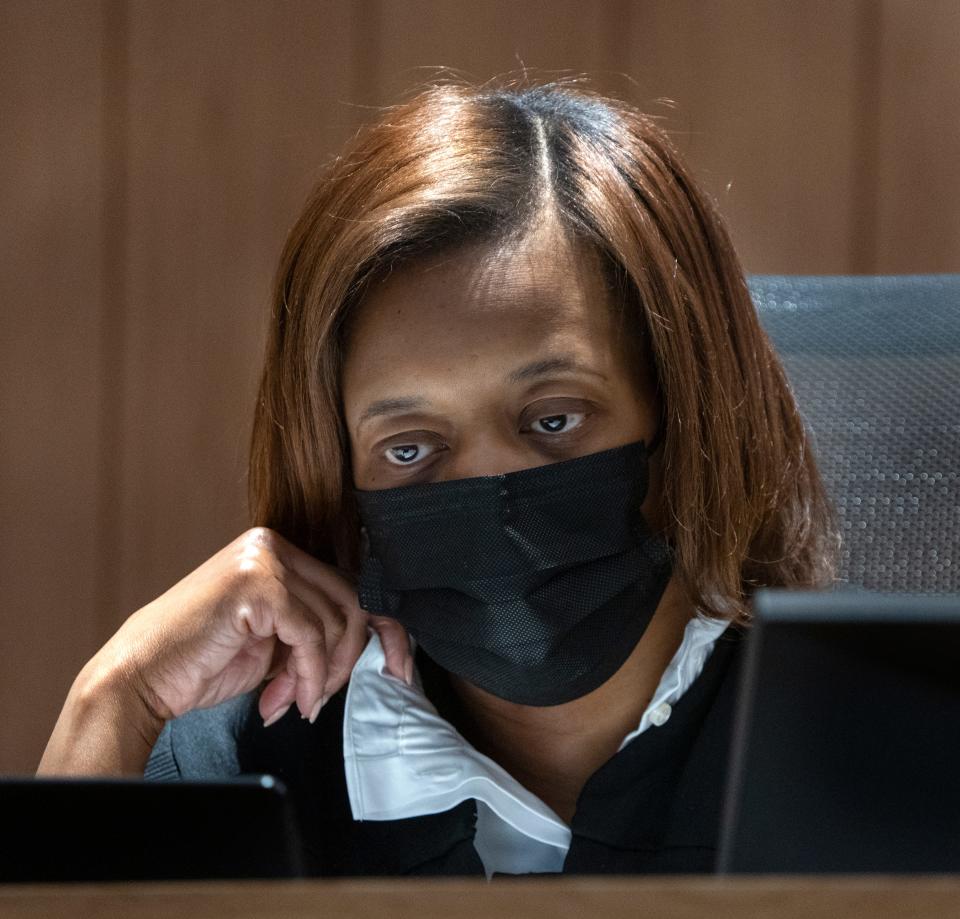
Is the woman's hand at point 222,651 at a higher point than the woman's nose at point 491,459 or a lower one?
lower

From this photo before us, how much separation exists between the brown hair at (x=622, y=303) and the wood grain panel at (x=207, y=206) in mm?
897

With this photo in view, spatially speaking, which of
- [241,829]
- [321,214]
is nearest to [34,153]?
[321,214]

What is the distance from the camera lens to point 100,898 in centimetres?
46

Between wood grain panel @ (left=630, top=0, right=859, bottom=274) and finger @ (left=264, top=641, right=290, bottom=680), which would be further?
wood grain panel @ (left=630, top=0, right=859, bottom=274)

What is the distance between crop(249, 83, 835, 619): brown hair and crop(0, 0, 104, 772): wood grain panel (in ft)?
3.27

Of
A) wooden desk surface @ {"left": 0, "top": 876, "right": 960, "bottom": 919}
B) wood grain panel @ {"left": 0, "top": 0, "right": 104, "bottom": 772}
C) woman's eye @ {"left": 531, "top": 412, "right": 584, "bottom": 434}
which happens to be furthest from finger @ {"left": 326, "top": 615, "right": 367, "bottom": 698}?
wood grain panel @ {"left": 0, "top": 0, "right": 104, "bottom": 772}

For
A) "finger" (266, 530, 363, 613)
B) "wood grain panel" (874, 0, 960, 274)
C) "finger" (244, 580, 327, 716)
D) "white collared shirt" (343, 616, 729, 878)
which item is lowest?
"white collared shirt" (343, 616, 729, 878)

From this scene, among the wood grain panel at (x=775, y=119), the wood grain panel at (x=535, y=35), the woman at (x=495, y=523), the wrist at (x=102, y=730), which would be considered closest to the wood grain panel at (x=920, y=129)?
the wood grain panel at (x=775, y=119)

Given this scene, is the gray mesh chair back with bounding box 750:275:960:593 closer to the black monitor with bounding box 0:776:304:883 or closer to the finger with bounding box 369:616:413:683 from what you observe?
the finger with bounding box 369:616:413:683

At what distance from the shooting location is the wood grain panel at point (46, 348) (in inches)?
86.1

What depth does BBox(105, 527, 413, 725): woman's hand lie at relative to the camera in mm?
1229

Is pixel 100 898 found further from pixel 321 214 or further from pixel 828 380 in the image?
pixel 828 380

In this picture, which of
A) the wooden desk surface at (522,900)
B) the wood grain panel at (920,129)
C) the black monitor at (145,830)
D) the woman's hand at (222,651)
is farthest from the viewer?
the wood grain panel at (920,129)

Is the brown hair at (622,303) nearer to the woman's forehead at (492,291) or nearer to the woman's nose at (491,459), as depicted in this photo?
the woman's forehead at (492,291)
